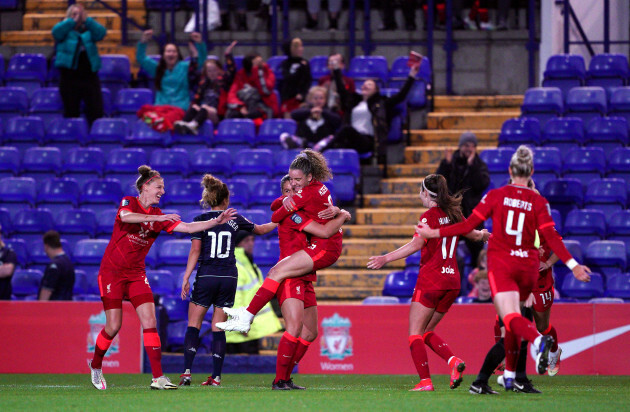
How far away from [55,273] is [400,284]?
178 inches

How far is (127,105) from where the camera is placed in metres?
17.4

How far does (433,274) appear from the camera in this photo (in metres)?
9.02

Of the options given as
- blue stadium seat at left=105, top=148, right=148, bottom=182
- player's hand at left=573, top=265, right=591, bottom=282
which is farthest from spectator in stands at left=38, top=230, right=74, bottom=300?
player's hand at left=573, top=265, right=591, bottom=282

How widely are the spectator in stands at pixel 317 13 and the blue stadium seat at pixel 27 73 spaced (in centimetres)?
492

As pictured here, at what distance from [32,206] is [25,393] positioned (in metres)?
7.24

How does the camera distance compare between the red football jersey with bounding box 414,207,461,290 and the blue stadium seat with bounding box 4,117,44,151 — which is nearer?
the red football jersey with bounding box 414,207,461,290

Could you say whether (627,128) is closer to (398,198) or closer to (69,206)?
(398,198)

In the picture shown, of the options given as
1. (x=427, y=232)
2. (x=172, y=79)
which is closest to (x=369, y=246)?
(x=172, y=79)

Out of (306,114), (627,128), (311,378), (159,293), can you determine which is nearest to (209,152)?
(306,114)

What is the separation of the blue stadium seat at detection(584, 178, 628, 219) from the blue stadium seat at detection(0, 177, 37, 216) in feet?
27.5

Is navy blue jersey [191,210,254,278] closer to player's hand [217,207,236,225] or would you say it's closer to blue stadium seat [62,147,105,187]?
player's hand [217,207,236,225]

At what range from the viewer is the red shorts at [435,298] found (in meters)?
9.00

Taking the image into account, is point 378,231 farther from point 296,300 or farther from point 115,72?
point 296,300

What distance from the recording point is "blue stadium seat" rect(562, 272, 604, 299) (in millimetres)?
13516
